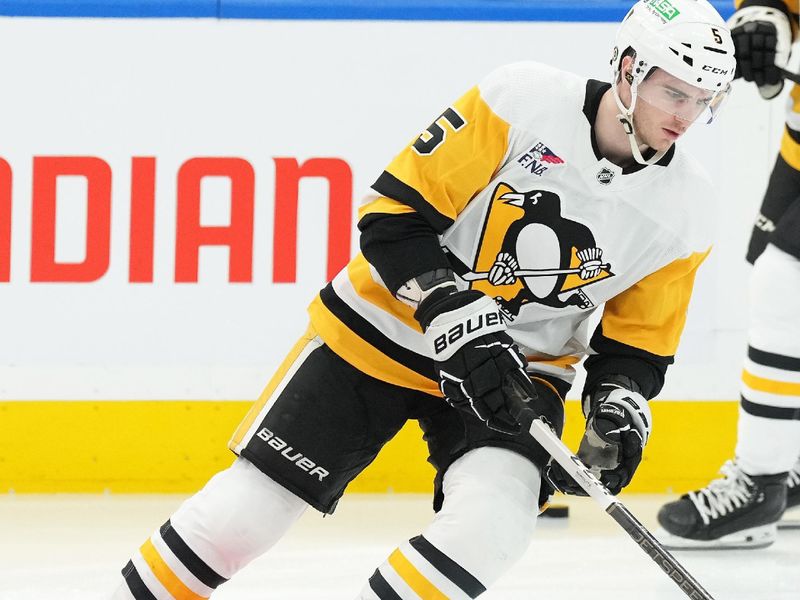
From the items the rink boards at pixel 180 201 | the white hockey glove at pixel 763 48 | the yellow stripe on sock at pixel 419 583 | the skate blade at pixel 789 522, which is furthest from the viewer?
the rink boards at pixel 180 201

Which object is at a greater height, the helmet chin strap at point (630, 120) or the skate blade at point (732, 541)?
the helmet chin strap at point (630, 120)

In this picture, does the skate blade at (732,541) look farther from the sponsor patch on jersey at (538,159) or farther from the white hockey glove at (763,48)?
the sponsor patch on jersey at (538,159)

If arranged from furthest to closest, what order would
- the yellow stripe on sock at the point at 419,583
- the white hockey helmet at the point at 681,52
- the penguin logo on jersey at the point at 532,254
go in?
1. the penguin logo on jersey at the point at 532,254
2. the white hockey helmet at the point at 681,52
3. the yellow stripe on sock at the point at 419,583

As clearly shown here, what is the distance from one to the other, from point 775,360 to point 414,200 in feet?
4.84

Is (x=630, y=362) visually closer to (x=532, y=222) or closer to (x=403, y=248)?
(x=532, y=222)

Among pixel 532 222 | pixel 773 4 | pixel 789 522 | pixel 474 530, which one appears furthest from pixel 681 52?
pixel 789 522

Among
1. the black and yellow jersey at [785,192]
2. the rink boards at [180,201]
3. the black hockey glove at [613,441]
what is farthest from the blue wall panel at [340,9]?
the black hockey glove at [613,441]

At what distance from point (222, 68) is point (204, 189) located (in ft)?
1.11

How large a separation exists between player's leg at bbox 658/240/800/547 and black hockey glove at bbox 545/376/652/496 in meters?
1.10

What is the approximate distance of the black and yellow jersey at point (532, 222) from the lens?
2.08 metres

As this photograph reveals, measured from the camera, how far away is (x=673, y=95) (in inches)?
80.4

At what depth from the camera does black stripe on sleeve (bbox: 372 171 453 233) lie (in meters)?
2.04

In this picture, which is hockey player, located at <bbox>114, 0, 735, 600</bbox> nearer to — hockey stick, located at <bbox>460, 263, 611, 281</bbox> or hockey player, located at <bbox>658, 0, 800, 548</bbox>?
hockey stick, located at <bbox>460, 263, 611, 281</bbox>

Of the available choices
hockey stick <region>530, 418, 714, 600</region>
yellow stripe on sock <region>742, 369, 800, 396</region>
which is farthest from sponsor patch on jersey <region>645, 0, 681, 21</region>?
yellow stripe on sock <region>742, 369, 800, 396</region>
